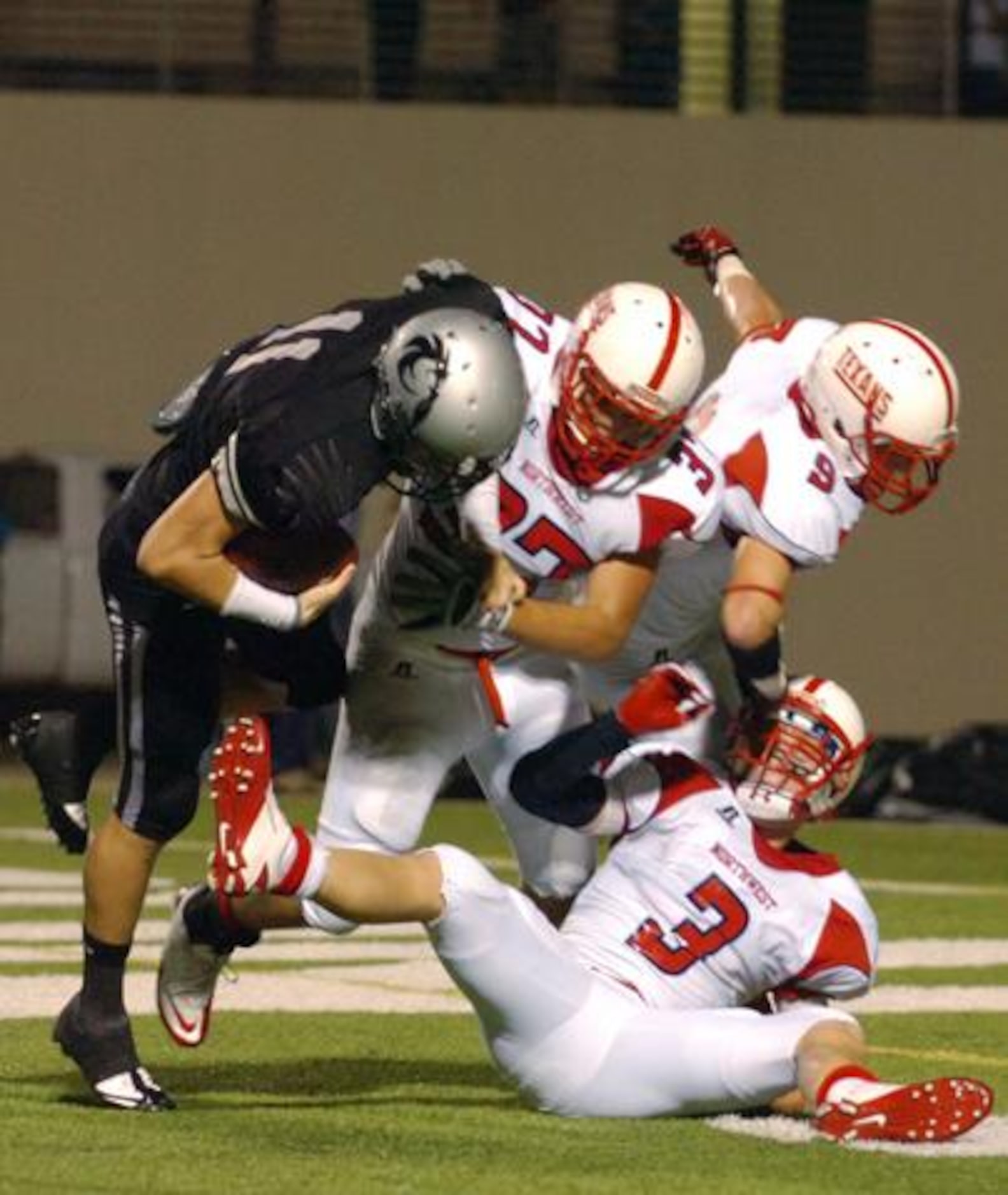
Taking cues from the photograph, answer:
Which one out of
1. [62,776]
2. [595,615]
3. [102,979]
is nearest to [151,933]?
[62,776]

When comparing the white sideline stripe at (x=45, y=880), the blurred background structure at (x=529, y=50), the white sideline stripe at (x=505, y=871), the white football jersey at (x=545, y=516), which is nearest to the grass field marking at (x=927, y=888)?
the white sideline stripe at (x=505, y=871)

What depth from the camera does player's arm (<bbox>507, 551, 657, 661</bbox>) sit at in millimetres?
6145

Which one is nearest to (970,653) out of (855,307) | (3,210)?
(855,307)

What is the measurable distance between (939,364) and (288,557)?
146 cm

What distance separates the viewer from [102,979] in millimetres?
6230

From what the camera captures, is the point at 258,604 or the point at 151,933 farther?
the point at 151,933

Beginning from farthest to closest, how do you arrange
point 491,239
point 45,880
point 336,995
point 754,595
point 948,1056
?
point 491,239 < point 45,880 < point 336,995 < point 948,1056 < point 754,595

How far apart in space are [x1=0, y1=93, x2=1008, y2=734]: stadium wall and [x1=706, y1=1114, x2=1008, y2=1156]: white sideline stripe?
10.5m

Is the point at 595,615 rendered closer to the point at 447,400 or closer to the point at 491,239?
the point at 447,400

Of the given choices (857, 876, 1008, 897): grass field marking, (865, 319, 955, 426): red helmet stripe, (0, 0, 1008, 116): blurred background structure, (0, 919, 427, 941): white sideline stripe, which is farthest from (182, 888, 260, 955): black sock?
(0, 0, 1008, 116): blurred background structure

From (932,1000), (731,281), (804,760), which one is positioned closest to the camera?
(804,760)

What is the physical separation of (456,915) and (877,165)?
11.5 metres

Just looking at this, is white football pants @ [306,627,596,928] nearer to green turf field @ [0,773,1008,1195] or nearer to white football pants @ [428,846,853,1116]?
green turf field @ [0,773,1008,1195]

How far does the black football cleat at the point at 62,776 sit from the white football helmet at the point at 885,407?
1.51 m
